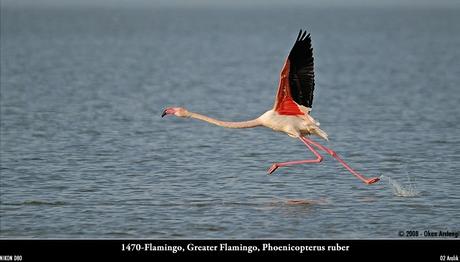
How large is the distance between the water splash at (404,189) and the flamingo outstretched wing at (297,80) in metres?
2.05

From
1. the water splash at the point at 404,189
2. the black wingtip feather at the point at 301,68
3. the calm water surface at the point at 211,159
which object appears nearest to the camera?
the calm water surface at the point at 211,159

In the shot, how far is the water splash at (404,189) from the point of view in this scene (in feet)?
53.9

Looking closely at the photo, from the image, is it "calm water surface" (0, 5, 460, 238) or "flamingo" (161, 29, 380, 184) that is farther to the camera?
"flamingo" (161, 29, 380, 184)

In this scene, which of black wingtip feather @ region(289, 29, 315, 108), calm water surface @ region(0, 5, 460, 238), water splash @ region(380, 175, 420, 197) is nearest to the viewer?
calm water surface @ region(0, 5, 460, 238)

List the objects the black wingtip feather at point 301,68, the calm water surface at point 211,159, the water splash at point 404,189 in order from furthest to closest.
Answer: the water splash at point 404,189 < the black wingtip feather at point 301,68 < the calm water surface at point 211,159

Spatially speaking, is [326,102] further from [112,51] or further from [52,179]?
[112,51]

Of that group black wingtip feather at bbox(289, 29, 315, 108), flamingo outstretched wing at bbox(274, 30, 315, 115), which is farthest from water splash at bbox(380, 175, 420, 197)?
black wingtip feather at bbox(289, 29, 315, 108)

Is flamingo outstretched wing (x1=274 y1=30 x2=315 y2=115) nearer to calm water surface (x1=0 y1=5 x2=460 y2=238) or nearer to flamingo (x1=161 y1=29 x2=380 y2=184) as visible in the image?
flamingo (x1=161 y1=29 x2=380 y2=184)

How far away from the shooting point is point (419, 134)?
76.6ft

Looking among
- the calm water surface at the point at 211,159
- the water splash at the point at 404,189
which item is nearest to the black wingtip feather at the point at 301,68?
the calm water surface at the point at 211,159

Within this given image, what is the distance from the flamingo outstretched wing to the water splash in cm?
205

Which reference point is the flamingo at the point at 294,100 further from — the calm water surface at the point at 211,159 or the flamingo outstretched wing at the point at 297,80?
the calm water surface at the point at 211,159

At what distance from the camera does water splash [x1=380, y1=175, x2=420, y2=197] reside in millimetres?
16438
